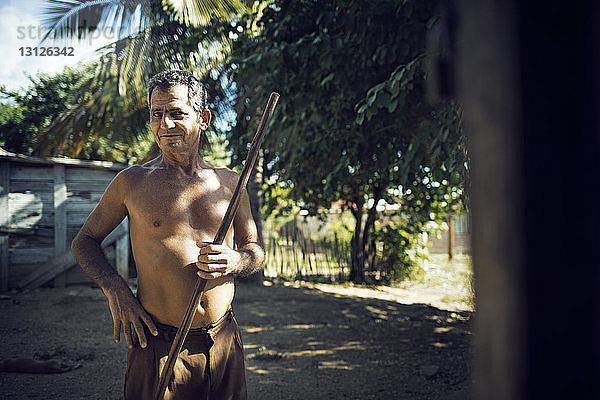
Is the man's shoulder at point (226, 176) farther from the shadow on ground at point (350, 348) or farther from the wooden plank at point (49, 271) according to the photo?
the wooden plank at point (49, 271)

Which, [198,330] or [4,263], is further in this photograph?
[4,263]

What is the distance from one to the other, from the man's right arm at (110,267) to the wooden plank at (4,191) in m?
5.91

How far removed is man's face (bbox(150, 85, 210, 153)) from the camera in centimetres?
197

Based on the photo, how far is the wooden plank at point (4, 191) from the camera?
685 centimetres

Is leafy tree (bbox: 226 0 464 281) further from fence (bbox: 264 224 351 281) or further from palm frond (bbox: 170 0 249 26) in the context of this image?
fence (bbox: 264 224 351 281)

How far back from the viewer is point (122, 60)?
29.2ft

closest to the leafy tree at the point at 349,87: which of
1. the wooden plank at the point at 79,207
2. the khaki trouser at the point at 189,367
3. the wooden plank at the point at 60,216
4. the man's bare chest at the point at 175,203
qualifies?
the man's bare chest at the point at 175,203

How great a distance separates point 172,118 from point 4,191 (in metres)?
6.18

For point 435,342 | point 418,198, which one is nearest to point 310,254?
point 418,198

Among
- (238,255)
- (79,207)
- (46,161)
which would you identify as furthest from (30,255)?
(238,255)

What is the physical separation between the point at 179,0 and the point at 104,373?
4536 millimetres

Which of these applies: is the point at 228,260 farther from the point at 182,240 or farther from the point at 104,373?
the point at 104,373

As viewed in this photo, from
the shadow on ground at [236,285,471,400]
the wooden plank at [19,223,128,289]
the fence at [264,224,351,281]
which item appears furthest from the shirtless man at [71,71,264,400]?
the fence at [264,224,351,281]

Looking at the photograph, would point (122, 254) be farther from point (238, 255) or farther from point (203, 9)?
point (238, 255)
